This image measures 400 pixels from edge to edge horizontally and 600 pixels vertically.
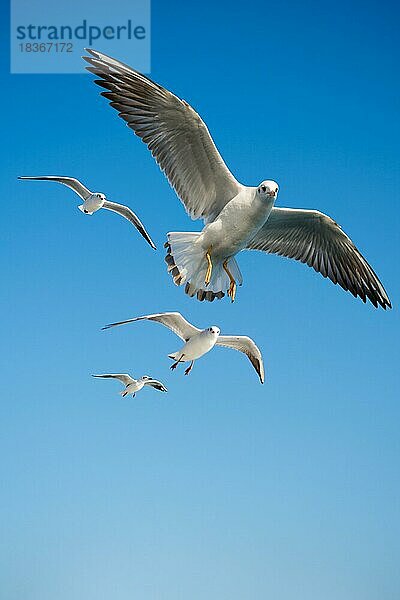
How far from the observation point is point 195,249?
8.47 meters

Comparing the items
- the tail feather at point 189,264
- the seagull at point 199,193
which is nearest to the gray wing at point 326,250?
the seagull at point 199,193

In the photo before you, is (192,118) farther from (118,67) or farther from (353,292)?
(353,292)

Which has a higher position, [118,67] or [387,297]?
[118,67]

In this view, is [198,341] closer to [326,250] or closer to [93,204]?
[326,250]

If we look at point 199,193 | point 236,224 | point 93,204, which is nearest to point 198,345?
point 199,193

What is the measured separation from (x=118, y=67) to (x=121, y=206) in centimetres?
405

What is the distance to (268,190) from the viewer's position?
8.02 meters

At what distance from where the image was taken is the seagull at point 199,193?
791 cm

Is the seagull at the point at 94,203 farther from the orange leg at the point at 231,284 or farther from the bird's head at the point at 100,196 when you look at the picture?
the orange leg at the point at 231,284

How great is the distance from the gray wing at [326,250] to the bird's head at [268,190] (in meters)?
1.19

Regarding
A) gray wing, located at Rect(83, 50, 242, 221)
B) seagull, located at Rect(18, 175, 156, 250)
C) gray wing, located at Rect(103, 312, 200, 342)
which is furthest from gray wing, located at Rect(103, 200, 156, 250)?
gray wing, located at Rect(83, 50, 242, 221)

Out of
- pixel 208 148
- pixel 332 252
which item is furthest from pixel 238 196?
pixel 332 252

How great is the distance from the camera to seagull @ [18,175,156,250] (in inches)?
457

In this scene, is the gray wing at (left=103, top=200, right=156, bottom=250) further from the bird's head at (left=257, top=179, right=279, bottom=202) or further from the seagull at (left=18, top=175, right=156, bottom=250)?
the bird's head at (left=257, top=179, right=279, bottom=202)
